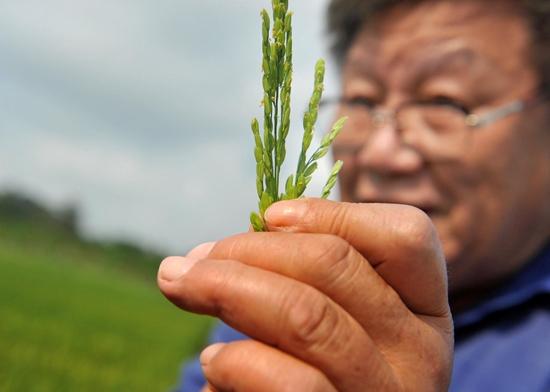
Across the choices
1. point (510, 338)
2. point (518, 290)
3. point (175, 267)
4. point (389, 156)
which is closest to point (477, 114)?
point (389, 156)

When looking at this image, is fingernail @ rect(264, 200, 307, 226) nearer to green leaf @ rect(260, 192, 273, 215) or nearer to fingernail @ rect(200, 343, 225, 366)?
green leaf @ rect(260, 192, 273, 215)

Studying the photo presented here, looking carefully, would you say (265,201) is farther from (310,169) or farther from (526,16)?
(526,16)

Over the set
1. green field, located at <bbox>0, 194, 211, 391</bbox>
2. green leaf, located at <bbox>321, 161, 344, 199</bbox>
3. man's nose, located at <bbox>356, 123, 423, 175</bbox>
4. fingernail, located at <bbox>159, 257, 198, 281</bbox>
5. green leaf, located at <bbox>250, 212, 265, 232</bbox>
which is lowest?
green field, located at <bbox>0, 194, 211, 391</bbox>

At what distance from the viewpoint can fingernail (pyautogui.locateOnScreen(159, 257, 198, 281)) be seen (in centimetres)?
123

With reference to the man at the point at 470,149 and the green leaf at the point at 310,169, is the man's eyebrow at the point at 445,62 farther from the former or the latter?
the green leaf at the point at 310,169

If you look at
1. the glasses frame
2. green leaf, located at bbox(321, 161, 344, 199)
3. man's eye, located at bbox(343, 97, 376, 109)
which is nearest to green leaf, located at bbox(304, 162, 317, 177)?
green leaf, located at bbox(321, 161, 344, 199)

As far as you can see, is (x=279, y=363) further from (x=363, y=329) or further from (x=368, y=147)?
(x=368, y=147)

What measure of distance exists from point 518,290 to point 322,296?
2.07m

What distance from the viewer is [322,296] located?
1.19m

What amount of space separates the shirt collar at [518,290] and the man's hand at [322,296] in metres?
1.80

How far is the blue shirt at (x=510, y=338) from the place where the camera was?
8.81 ft

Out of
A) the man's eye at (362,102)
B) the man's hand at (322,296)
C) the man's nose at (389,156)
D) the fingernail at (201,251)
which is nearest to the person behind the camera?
the man's hand at (322,296)

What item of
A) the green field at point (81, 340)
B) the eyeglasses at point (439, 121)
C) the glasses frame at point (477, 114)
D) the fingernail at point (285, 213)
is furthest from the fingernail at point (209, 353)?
the green field at point (81, 340)

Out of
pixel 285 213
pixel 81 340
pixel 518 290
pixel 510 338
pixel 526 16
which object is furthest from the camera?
pixel 81 340
